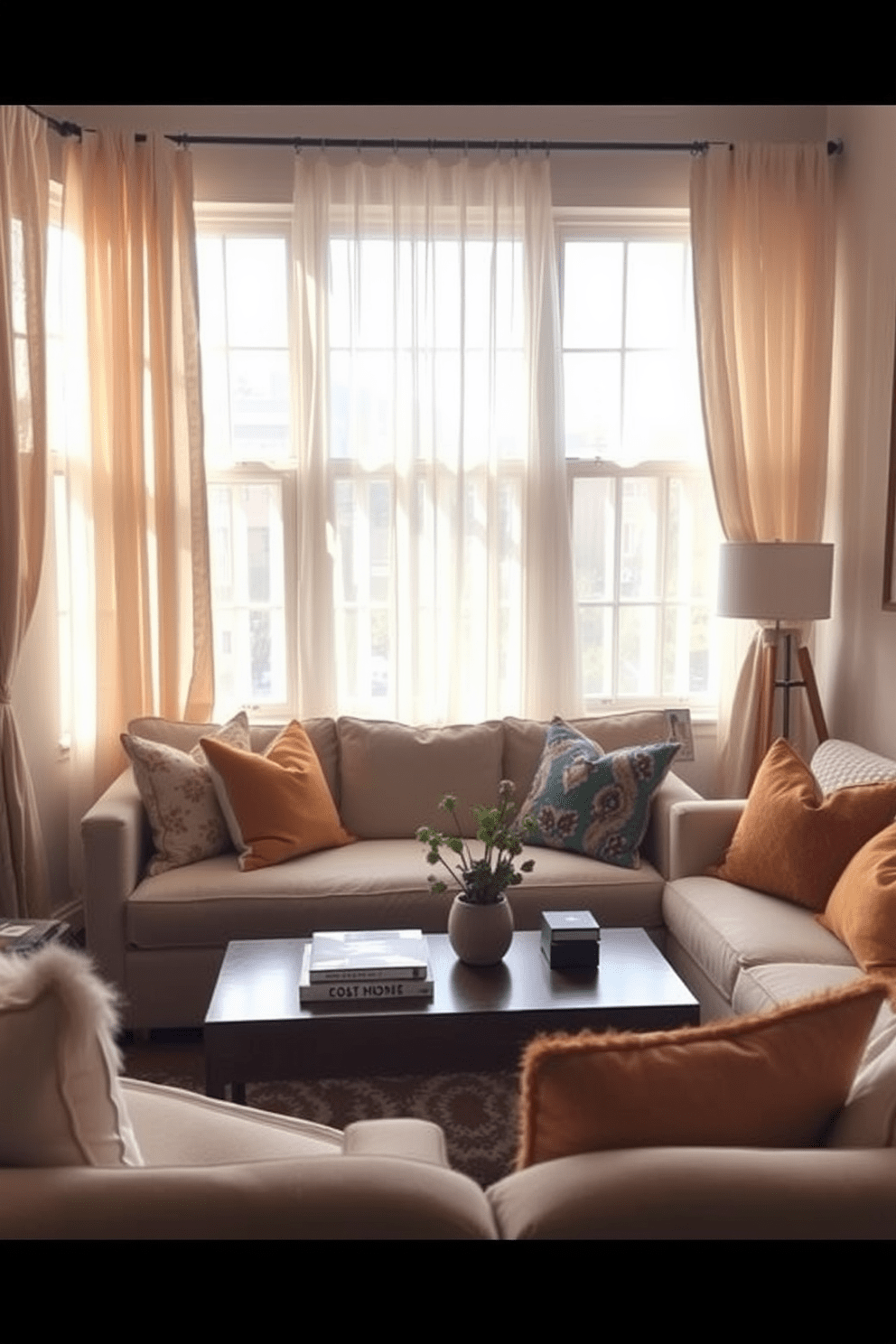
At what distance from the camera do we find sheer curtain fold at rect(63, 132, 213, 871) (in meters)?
3.65

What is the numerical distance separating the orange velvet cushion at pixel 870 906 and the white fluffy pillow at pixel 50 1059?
176 cm

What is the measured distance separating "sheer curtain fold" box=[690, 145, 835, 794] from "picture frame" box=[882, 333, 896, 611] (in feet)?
1.23

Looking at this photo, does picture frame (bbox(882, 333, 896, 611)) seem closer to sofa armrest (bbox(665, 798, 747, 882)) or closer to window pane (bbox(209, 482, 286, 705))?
sofa armrest (bbox(665, 798, 747, 882))

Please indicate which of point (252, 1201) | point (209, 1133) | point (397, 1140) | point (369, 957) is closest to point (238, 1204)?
point (252, 1201)

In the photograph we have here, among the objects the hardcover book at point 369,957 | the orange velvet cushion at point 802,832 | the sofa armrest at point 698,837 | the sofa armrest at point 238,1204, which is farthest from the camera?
the sofa armrest at point 698,837

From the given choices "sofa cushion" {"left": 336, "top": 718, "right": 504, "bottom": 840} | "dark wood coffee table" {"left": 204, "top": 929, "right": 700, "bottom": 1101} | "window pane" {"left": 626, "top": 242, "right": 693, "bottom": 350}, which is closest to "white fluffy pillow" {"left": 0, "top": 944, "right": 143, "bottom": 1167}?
"dark wood coffee table" {"left": 204, "top": 929, "right": 700, "bottom": 1101}

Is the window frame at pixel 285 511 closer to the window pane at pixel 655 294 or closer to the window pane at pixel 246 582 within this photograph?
the window pane at pixel 246 582

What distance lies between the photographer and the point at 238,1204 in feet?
3.48

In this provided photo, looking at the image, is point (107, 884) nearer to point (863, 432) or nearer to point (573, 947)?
point (573, 947)

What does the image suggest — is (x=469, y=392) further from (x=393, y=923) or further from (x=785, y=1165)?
(x=785, y=1165)

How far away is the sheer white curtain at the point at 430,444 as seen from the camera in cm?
379

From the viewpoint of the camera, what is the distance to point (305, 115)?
3.81m

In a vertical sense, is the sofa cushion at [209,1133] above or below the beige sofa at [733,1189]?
below

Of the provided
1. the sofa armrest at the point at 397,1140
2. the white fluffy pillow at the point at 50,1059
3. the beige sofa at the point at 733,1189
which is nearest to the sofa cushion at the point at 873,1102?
the beige sofa at the point at 733,1189
